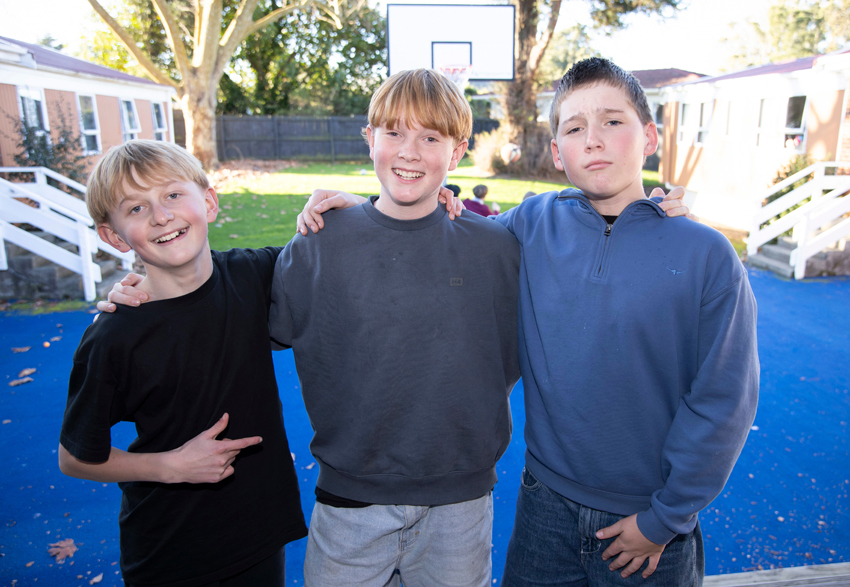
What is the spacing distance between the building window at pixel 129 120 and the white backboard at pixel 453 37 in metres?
10.5

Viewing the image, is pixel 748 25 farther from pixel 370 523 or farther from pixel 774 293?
pixel 370 523

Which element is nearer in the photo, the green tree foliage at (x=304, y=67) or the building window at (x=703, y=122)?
the building window at (x=703, y=122)

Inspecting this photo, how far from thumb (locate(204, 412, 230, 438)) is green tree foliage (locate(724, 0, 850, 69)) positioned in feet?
180

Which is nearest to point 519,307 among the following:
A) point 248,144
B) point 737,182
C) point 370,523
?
point 370,523

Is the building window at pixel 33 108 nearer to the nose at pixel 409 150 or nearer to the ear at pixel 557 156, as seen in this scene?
the nose at pixel 409 150

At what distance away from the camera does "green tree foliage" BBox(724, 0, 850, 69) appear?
44188 mm

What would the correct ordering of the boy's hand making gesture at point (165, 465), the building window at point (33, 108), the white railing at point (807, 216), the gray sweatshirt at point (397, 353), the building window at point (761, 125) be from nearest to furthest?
the boy's hand making gesture at point (165, 465) < the gray sweatshirt at point (397, 353) < the white railing at point (807, 216) < the building window at point (33, 108) < the building window at point (761, 125)

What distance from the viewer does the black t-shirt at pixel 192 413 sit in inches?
63.9

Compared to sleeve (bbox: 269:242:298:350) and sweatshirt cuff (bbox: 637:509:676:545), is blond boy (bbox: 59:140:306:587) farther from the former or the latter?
sweatshirt cuff (bbox: 637:509:676:545)

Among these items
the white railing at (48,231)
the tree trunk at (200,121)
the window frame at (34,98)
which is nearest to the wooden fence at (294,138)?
the tree trunk at (200,121)

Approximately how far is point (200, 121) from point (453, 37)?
44.2ft

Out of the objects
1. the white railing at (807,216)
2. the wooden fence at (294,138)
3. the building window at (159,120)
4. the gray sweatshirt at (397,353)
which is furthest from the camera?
the wooden fence at (294,138)

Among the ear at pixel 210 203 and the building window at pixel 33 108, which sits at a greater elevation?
the building window at pixel 33 108

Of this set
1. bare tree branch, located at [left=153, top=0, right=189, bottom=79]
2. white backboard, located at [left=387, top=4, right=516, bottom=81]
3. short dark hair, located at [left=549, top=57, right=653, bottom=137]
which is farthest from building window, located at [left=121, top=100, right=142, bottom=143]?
short dark hair, located at [left=549, top=57, right=653, bottom=137]
